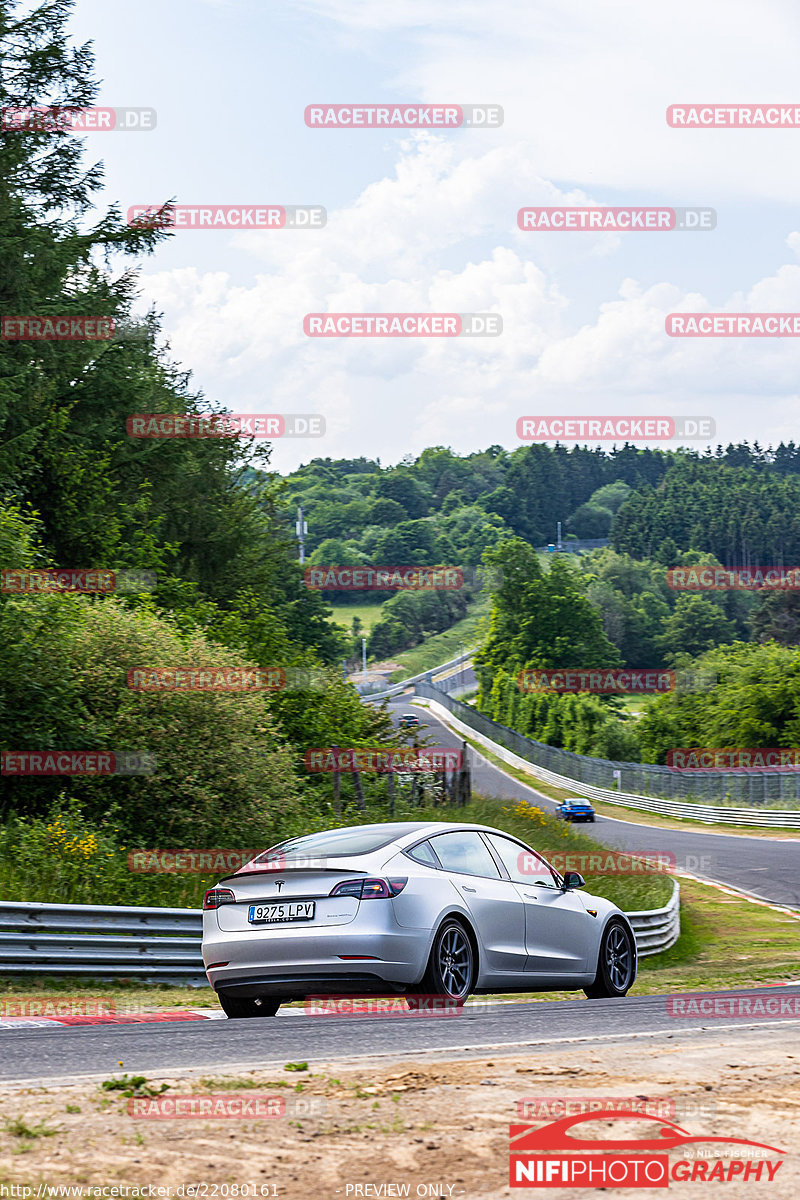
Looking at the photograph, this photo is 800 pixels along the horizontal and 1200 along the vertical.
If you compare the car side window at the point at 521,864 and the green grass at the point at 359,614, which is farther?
the green grass at the point at 359,614

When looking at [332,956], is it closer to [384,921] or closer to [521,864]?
[384,921]

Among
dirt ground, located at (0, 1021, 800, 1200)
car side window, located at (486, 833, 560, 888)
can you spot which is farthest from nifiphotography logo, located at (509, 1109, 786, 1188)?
car side window, located at (486, 833, 560, 888)

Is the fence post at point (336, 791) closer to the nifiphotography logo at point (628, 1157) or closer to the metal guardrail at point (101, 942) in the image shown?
the metal guardrail at point (101, 942)

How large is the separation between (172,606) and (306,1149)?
24577 mm

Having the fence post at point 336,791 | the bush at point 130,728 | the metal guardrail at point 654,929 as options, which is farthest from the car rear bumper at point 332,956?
the fence post at point 336,791

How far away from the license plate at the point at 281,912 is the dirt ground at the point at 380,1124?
244 centimetres

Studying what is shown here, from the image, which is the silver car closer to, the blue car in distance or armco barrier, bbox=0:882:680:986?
armco barrier, bbox=0:882:680:986

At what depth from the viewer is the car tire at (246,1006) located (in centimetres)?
941

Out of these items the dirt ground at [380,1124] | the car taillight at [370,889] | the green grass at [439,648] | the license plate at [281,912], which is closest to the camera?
the dirt ground at [380,1124]

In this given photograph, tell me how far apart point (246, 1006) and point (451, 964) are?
1.57 m

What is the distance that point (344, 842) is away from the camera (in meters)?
9.54

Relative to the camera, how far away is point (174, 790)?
1817 centimetres

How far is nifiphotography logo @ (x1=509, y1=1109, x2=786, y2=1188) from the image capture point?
13.4ft

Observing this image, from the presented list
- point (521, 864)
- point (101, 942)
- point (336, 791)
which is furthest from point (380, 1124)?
point (336, 791)
